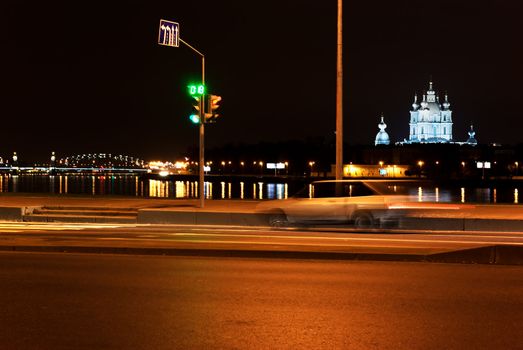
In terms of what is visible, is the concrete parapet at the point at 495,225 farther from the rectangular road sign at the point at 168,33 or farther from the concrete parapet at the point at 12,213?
the concrete parapet at the point at 12,213

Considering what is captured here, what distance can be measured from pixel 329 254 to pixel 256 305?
538 cm

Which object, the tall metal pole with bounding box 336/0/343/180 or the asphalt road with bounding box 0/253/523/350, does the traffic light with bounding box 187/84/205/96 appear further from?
the asphalt road with bounding box 0/253/523/350

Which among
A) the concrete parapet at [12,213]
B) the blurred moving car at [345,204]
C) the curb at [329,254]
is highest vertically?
the blurred moving car at [345,204]

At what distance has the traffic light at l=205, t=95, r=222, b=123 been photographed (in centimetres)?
2562

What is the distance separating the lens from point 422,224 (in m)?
23.9

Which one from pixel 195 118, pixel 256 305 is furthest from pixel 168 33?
pixel 256 305

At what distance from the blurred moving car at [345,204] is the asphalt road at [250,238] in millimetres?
409

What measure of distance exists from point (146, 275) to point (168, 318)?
3.48 m

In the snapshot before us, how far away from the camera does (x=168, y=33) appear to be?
981 inches

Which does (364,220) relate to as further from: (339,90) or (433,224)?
(339,90)

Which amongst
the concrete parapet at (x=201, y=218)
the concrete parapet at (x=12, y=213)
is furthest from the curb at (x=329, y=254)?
the concrete parapet at (x=12, y=213)

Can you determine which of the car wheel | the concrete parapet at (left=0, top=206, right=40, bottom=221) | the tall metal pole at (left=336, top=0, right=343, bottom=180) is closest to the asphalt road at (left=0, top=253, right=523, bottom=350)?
the car wheel

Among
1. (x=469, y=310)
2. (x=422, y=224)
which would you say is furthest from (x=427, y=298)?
(x=422, y=224)

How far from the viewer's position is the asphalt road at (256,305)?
802 cm
